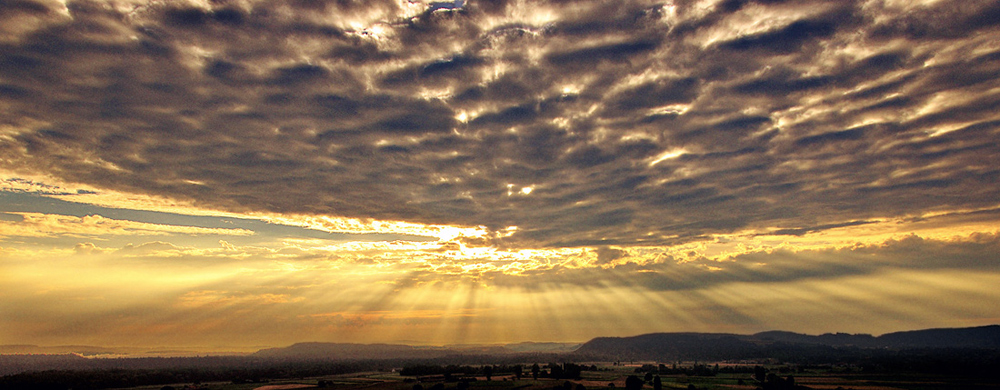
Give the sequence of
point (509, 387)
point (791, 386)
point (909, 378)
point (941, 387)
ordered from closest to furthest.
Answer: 1. point (941, 387)
2. point (791, 386)
3. point (509, 387)
4. point (909, 378)

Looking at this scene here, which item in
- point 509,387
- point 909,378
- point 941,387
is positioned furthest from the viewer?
point 909,378

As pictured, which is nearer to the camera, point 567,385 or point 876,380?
point 567,385

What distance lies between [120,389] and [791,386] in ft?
768

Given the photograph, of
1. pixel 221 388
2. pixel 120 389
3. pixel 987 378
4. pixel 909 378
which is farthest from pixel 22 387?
pixel 987 378

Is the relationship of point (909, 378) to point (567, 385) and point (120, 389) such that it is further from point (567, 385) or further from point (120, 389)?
point (120, 389)

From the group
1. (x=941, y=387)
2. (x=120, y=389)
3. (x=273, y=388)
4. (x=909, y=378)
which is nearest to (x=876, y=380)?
(x=909, y=378)

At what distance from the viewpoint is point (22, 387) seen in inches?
7687

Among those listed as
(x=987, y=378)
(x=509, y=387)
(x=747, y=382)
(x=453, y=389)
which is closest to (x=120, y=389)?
(x=453, y=389)

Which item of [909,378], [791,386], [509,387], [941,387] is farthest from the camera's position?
[909,378]

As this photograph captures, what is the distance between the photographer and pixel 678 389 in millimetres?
169125

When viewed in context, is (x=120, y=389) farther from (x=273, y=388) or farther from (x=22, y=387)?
(x=273, y=388)

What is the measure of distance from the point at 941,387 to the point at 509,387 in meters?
127

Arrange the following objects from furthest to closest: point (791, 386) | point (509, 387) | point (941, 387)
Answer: point (509, 387), point (791, 386), point (941, 387)

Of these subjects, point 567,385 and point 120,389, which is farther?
point 120,389
